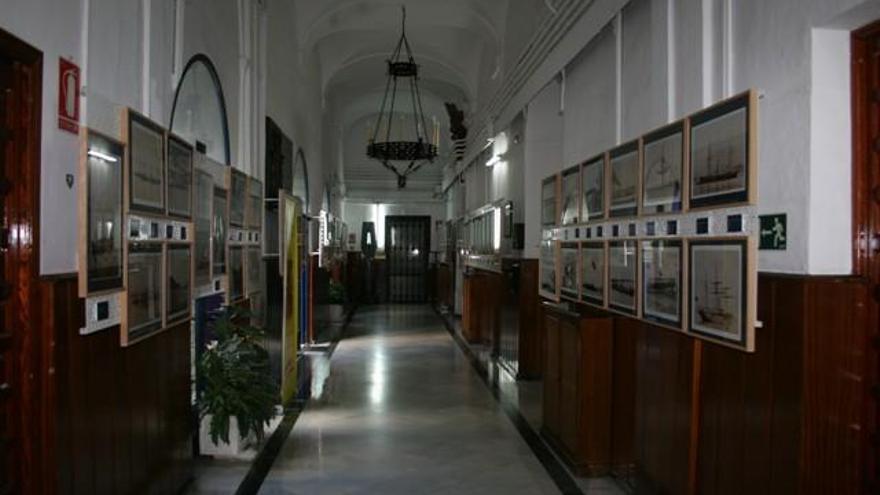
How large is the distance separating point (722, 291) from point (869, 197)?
0.69 metres

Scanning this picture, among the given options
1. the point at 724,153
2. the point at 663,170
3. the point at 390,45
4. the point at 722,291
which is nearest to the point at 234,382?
the point at 663,170

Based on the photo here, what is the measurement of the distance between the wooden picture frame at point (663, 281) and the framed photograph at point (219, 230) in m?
3.05

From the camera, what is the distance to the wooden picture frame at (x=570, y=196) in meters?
5.32

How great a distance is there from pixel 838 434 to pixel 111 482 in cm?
318

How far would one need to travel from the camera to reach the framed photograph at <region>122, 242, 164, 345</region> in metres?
3.45

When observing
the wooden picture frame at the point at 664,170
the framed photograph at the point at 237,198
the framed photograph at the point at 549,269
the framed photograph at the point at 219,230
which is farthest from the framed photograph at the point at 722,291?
the framed photograph at the point at 237,198

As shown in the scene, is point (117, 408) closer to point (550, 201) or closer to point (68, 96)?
point (68, 96)

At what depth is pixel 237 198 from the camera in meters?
6.05

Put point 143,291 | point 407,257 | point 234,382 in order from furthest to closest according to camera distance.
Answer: point 407,257, point 234,382, point 143,291

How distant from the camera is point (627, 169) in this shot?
4.34 m

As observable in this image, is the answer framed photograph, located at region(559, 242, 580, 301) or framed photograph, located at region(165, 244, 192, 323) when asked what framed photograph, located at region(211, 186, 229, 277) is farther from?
framed photograph, located at region(559, 242, 580, 301)

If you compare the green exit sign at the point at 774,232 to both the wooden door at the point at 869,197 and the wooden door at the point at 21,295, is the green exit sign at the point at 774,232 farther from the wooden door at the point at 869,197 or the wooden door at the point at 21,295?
the wooden door at the point at 21,295

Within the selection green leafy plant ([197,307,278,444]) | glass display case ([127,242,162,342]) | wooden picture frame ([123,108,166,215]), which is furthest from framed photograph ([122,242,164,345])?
green leafy plant ([197,307,278,444])

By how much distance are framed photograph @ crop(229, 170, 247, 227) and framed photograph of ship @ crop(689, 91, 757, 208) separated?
12.2 feet
